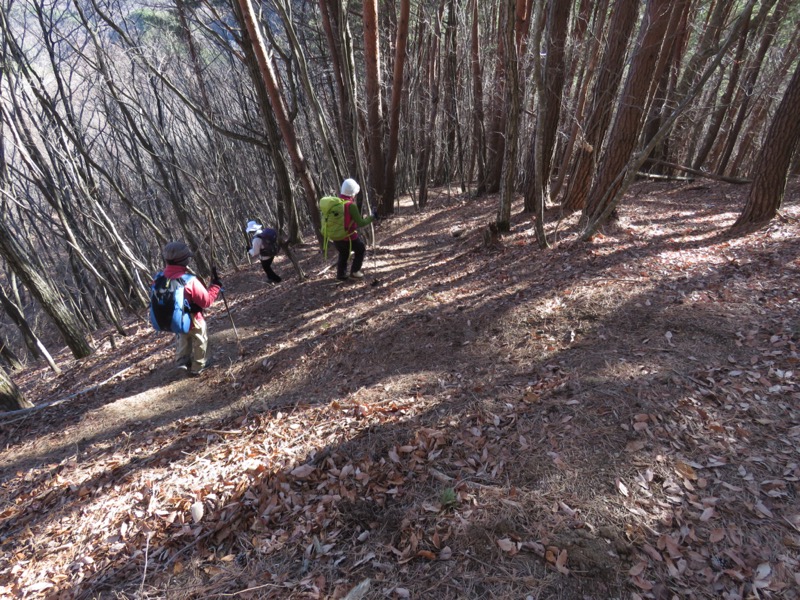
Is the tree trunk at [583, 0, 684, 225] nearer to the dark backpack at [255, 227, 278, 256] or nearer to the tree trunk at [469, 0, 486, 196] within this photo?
the tree trunk at [469, 0, 486, 196]

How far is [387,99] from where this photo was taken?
12094 mm

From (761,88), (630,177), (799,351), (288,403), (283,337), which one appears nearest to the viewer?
(799,351)

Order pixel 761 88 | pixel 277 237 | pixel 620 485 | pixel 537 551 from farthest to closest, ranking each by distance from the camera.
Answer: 1. pixel 761 88
2. pixel 277 237
3. pixel 620 485
4. pixel 537 551

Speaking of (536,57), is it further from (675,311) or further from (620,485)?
(620,485)

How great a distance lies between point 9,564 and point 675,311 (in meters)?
7.15

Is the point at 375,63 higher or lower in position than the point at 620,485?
higher

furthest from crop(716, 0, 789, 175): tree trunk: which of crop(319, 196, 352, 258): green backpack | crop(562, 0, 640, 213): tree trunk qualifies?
crop(319, 196, 352, 258): green backpack

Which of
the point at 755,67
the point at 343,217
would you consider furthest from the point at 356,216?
the point at 755,67

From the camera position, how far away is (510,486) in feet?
9.77

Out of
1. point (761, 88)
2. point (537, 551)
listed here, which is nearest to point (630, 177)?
point (537, 551)

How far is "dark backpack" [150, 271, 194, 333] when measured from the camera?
4.59 meters

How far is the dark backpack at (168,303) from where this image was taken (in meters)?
4.59

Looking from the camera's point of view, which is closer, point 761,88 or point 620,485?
point 620,485

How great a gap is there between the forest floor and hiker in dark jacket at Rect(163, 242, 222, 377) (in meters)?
0.32
